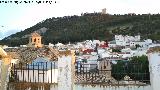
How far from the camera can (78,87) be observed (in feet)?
37.8

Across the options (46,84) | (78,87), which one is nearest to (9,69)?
(46,84)

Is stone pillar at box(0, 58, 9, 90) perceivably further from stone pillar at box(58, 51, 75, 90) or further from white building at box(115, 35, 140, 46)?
white building at box(115, 35, 140, 46)

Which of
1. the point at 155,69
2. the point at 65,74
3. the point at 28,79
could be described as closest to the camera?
the point at 155,69

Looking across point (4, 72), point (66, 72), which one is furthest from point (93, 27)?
point (66, 72)

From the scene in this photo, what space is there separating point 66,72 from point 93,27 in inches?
4855

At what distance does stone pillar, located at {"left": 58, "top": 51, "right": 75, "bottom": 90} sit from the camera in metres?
11.4

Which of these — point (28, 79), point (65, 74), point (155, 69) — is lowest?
point (28, 79)

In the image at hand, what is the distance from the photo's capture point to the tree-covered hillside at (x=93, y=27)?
123438mm

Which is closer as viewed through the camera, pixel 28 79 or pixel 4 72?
pixel 4 72

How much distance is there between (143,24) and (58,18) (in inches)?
1396

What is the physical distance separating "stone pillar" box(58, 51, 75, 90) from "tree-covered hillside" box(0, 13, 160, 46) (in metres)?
100

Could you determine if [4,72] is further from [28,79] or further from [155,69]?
[155,69]

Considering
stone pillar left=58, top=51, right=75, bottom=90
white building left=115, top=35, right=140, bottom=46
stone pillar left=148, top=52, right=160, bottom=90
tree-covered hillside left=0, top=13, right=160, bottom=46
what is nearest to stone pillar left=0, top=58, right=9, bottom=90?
stone pillar left=58, top=51, right=75, bottom=90

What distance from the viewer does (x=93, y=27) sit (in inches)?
5295
